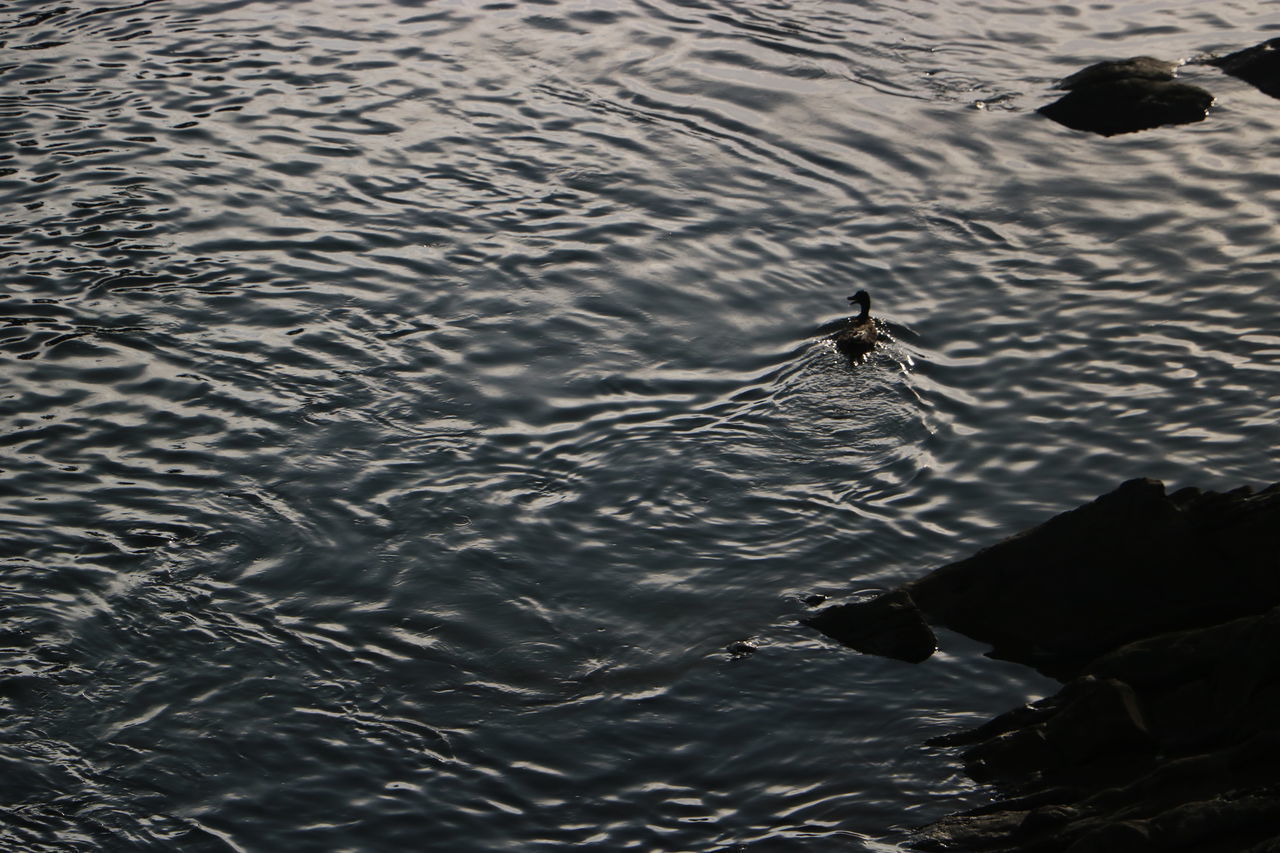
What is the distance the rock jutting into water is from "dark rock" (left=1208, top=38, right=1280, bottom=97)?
1305 millimetres

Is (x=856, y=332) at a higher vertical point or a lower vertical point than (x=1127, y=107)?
lower

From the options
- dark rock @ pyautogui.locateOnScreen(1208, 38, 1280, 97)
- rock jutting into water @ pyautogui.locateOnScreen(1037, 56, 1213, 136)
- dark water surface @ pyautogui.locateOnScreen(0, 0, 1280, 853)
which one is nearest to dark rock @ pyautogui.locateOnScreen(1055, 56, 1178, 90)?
rock jutting into water @ pyautogui.locateOnScreen(1037, 56, 1213, 136)

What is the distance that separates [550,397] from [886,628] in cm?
481

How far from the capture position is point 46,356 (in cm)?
1453

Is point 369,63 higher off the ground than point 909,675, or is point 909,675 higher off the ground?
point 369,63

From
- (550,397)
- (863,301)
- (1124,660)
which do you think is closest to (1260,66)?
(863,301)

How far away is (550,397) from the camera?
14.3 metres

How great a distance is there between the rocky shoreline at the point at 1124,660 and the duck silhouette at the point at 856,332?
3880 millimetres

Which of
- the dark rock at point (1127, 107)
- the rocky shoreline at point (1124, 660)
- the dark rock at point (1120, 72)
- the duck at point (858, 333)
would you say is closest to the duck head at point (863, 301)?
the duck at point (858, 333)

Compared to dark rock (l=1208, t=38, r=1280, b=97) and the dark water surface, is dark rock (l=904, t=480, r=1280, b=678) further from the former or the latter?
dark rock (l=1208, t=38, r=1280, b=97)

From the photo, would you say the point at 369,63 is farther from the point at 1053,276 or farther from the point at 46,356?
the point at 1053,276

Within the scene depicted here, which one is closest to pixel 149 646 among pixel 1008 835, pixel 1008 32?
pixel 1008 835

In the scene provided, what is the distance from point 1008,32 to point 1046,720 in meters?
17.5

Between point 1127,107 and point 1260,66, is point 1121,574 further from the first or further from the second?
point 1260,66
